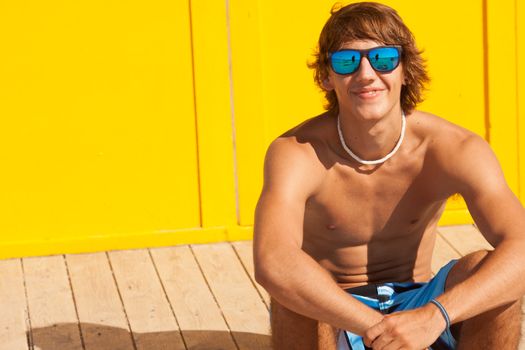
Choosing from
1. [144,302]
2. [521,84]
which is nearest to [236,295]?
[144,302]

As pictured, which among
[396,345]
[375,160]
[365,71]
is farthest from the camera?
[375,160]

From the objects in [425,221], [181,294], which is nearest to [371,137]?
[425,221]

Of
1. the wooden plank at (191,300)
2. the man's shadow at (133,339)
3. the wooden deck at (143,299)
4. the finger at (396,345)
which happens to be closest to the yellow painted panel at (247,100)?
the wooden deck at (143,299)

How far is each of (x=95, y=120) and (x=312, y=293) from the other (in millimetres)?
2308

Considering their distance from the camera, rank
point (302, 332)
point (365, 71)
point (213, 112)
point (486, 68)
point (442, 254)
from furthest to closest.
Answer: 1. point (486, 68)
2. point (213, 112)
3. point (442, 254)
4. point (302, 332)
5. point (365, 71)

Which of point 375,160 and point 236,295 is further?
point 236,295

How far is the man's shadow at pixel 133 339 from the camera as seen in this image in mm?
4367

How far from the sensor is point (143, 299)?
4.83 m

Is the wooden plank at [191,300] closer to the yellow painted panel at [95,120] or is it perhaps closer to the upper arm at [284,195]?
the yellow painted panel at [95,120]

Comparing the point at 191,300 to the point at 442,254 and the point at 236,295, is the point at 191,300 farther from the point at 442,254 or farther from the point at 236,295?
the point at 442,254

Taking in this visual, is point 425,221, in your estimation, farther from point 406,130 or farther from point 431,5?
point 431,5

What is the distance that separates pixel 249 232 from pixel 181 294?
787mm

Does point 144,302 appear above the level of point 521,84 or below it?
below

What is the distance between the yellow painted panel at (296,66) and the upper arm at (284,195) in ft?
5.91
